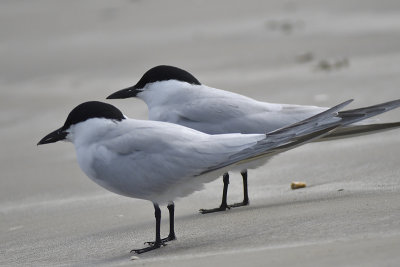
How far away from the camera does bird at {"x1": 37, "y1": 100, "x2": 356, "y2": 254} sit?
4605 mm

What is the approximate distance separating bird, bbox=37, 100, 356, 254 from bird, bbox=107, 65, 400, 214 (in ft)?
2.77

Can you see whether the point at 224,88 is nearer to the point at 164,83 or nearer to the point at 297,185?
the point at 164,83

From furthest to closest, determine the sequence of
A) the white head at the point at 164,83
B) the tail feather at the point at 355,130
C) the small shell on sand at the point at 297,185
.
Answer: the white head at the point at 164,83, the small shell on sand at the point at 297,185, the tail feather at the point at 355,130

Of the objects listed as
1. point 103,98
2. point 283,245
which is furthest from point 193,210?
point 103,98

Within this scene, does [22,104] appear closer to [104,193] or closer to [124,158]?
[104,193]

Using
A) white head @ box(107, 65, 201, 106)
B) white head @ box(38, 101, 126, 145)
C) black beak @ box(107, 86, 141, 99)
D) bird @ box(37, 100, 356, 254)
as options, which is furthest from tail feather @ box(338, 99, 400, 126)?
black beak @ box(107, 86, 141, 99)

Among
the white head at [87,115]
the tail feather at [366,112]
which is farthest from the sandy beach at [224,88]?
the white head at [87,115]

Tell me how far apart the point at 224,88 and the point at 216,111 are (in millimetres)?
3107

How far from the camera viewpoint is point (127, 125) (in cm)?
489

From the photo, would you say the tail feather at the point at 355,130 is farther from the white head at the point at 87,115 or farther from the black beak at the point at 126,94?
the black beak at the point at 126,94

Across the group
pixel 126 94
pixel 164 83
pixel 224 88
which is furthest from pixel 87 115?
pixel 224 88

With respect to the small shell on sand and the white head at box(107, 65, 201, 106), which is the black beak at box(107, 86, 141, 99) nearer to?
the white head at box(107, 65, 201, 106)

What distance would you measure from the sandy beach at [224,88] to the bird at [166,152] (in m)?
0.32

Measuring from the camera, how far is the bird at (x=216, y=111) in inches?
223
